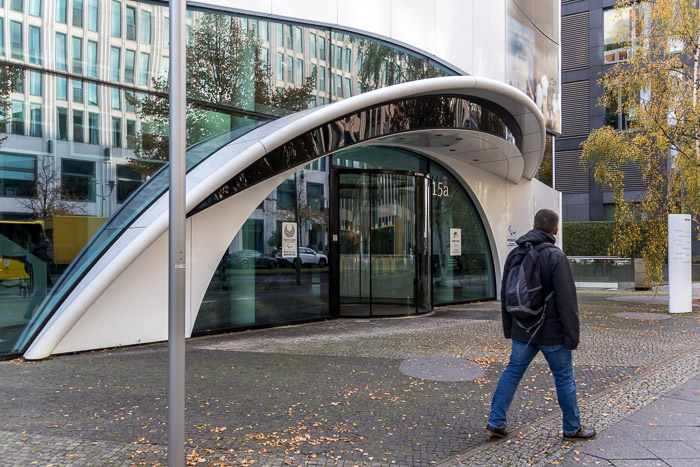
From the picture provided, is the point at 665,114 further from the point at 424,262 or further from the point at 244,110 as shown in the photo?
the point at 244,110

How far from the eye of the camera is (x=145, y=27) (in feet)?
30.0

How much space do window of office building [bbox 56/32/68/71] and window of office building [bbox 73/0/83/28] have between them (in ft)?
1.05

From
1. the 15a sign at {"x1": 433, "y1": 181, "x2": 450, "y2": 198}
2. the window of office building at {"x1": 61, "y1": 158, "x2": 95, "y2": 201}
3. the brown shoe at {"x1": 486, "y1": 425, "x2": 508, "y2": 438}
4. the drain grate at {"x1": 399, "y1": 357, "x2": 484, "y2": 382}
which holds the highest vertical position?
the 15a sign at {"x1": 433, "y1": 181, "x2": 450, "y2": 198}

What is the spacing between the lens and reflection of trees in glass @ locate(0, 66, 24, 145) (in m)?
7.73

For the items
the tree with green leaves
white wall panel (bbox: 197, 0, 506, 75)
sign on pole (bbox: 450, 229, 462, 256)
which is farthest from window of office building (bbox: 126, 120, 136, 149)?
the tree with green leaves

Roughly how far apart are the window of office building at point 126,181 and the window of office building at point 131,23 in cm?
210

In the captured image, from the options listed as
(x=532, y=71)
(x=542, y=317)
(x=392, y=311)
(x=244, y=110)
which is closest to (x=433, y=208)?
(x=392, y=311)

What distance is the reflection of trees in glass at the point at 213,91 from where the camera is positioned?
903 centimetres

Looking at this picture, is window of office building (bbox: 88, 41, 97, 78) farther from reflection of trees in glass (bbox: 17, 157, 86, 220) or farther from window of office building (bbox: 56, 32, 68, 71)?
reflection of trees in glass (bbox: 17, 157, 86, 220)

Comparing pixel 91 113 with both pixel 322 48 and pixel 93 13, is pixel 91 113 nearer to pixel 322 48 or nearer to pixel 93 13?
pixel 93 13

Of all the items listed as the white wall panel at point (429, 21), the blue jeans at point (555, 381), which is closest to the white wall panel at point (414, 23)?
the white wall panel at point (429, 21)

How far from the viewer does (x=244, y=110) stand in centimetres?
1002

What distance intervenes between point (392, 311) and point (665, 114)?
8.05 metres

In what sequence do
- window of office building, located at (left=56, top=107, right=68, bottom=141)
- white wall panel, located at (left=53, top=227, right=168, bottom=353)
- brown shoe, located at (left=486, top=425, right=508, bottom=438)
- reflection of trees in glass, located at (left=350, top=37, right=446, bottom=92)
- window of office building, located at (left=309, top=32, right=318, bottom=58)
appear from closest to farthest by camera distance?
brown shoe, located at (left=486, top=425, right=508, bottom=438) < white wall panel, located at (left=53, top=227, right=168, bottom=353) < window of office building, located at (left=56, top=107, right=68, bottom=141) < window of office building, located at (left=309, top=32, right=318, bottom=58) < reflection of trees in glass, located at (left=350, top=37, right=446, bottom=92)
